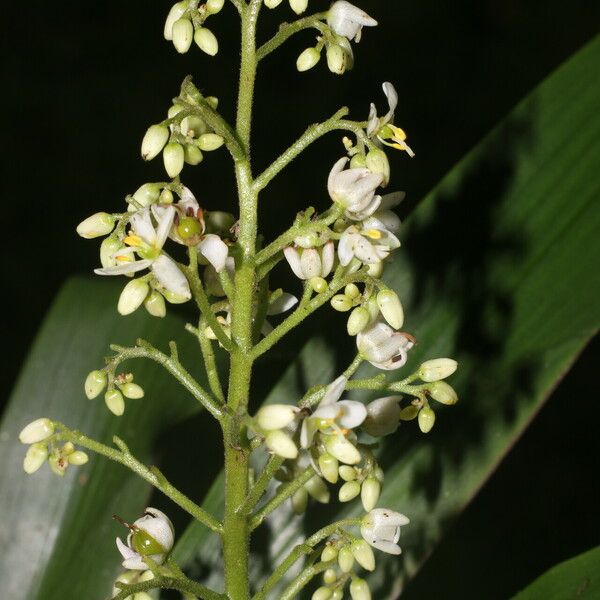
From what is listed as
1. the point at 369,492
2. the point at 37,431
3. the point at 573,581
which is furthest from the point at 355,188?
the point at 573,581

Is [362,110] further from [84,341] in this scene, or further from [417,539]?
[417,539]

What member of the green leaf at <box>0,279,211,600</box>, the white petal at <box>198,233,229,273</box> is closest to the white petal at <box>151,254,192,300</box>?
the white petal at <box>198,233,229,273</box>

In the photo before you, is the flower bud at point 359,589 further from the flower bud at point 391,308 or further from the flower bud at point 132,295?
the flower bud at point 132,295

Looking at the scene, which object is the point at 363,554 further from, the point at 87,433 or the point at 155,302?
the point at 87,433

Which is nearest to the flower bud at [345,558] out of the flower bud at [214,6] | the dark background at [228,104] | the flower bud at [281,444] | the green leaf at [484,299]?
the flower bud at [281,444]

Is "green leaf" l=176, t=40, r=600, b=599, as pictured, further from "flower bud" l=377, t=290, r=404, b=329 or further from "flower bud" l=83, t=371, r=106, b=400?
"flower bud" l=377, t=290, r=404, b=329

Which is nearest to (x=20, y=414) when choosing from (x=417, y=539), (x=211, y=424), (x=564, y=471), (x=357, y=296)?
(x=211, y=424)
